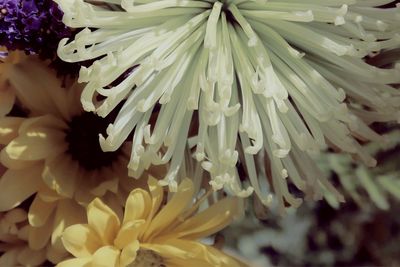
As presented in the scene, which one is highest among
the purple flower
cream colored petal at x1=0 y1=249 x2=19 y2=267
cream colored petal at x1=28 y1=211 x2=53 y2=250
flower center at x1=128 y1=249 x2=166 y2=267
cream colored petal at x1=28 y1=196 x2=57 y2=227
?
the purple flower

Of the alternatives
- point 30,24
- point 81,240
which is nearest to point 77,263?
point 81,240

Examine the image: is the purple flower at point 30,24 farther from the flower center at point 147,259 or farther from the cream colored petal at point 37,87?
the flower center at point 147,259

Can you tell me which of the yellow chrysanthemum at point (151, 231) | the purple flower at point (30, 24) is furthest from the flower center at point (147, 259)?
the purple flower at point (30, 24)

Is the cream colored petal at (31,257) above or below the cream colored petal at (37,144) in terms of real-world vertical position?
below

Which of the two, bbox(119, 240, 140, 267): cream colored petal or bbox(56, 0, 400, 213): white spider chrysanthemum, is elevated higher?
bbox(56, 0, 400, 213): white spider chrysanthemum

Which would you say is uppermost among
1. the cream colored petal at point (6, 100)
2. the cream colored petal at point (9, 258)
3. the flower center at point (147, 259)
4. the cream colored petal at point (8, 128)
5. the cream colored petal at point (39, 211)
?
the cream colored petal at point (6, 100)

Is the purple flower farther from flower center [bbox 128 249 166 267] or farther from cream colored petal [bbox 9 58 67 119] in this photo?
flower center [bbox 128 249 166 267]

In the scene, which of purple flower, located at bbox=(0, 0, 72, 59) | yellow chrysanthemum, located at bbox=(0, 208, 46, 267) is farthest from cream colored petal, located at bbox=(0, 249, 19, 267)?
purple flower, located at bbox=(0, 0, 72, 59)
